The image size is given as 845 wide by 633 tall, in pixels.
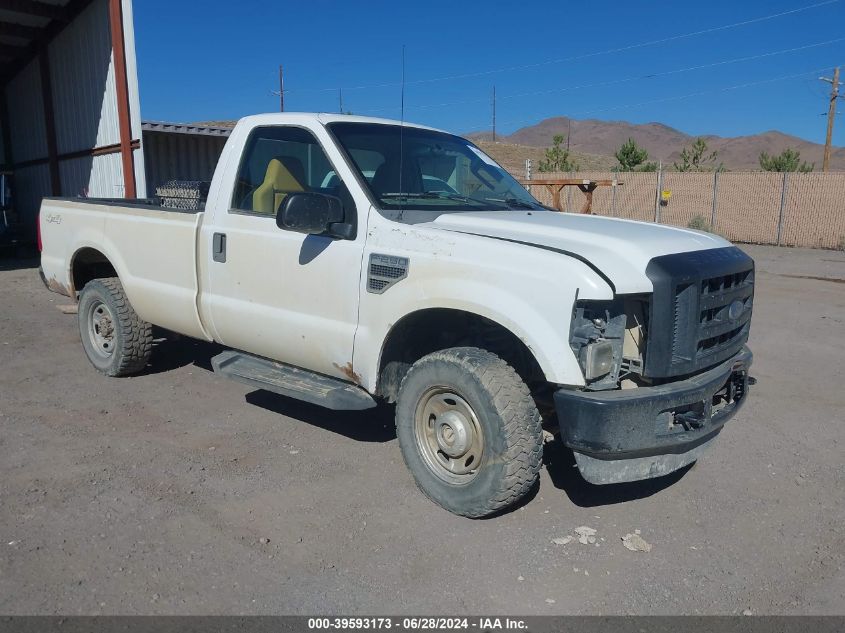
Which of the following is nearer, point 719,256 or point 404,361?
point 719,256

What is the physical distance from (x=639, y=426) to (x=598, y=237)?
992 millimetres

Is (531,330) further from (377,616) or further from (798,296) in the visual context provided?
(798,296)

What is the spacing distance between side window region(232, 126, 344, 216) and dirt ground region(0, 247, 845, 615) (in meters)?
1.63

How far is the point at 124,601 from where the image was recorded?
296 cm

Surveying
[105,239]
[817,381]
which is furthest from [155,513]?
[817,381]

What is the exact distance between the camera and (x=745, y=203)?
22.7 meters

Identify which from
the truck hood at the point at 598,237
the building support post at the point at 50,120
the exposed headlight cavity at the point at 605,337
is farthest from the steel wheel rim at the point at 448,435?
the building support post at the point at 50,120

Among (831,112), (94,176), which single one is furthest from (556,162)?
(94,176)

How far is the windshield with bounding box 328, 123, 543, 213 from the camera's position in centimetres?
434

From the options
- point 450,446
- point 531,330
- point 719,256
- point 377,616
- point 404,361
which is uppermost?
point 719,256

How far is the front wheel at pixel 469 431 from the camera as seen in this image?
3473mm

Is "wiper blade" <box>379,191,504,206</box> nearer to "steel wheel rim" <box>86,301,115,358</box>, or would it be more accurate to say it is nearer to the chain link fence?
"steel wheel rim" <box>86,301,115,358</box>

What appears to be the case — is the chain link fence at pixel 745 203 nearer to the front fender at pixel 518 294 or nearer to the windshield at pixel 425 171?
the windshield at pixel 425 171

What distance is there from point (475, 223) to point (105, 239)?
11.6ft
